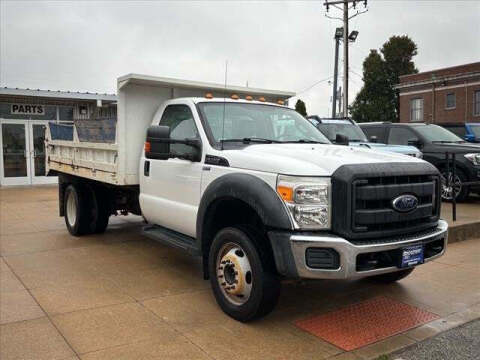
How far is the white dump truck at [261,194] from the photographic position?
3.95 m

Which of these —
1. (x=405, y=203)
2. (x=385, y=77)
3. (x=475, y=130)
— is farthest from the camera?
(x=385, y=77)

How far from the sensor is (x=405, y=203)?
418 centimetres

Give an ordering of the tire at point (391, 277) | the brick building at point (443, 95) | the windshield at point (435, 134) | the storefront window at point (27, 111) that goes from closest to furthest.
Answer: the tire at point (391, 277)
the windshield at point (435, 134)
the storefront window at point (27, 111)
the brick building at point (443, 95)

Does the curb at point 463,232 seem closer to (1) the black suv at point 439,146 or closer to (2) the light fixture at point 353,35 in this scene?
(1) the black suv at point 439,146

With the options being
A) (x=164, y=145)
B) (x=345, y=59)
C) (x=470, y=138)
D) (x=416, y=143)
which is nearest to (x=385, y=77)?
(x=345, y=59)

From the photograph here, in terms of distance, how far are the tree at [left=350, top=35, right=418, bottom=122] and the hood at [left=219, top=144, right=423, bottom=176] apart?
46.3 meters

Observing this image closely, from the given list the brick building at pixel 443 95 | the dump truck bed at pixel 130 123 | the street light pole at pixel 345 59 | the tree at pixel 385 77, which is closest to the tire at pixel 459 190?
the dump truck bed at pixel 130 123

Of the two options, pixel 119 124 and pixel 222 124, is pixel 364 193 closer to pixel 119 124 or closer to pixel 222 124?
pixel 222 124

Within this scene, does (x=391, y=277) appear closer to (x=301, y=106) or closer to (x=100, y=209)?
(x=100, y=209)

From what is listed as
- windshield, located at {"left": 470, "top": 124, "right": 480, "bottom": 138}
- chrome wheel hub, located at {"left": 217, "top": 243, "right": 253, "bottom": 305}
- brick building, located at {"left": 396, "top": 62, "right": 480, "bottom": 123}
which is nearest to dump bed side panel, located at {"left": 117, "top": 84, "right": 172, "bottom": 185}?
chrome wheel hub, located at {"left": 217, "top": 243, "right": 253, "bottom": 305}

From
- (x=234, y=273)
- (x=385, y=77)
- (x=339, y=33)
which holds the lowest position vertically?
(x=234, y=273)

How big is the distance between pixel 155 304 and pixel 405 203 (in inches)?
103

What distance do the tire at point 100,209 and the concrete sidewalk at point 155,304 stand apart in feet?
1.52

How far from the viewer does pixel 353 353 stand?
12.9ft
